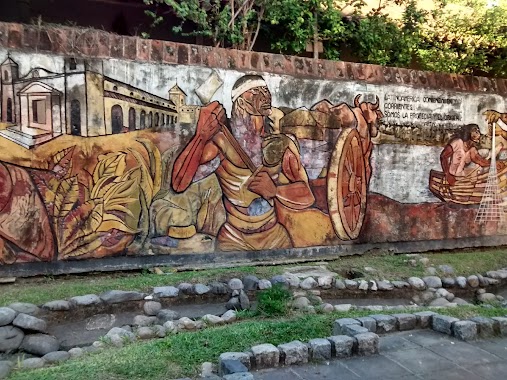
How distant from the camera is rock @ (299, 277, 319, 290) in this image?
605 centimetres

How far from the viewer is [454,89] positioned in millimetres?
8398

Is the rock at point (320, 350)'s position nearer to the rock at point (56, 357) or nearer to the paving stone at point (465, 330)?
the paving stone at point (465, 330)

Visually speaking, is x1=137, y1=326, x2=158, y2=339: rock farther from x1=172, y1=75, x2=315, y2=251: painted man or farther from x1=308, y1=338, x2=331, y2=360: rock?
x1=172, y1=75, x2=315, y2=251: painted man

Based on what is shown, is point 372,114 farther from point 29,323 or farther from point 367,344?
point 29,323

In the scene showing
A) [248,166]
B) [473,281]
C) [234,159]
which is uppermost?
[234,159]

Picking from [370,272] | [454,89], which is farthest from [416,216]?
[454,89]

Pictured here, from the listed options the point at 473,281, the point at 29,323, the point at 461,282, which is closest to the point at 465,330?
the point at 461,282

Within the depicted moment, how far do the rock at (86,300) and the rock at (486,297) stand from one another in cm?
535

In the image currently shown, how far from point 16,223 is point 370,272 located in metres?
4.85

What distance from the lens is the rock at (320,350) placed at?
3.75 metres

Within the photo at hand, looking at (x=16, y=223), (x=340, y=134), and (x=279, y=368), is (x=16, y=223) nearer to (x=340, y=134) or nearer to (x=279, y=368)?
(x=279, y=368)

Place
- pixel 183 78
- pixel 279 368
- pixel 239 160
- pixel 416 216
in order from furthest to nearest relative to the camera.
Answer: pixel 416 216, pixel 239 160, pixel 183 78, pixel 279 368

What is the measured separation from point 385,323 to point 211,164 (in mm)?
3244

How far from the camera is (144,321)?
5.00m
